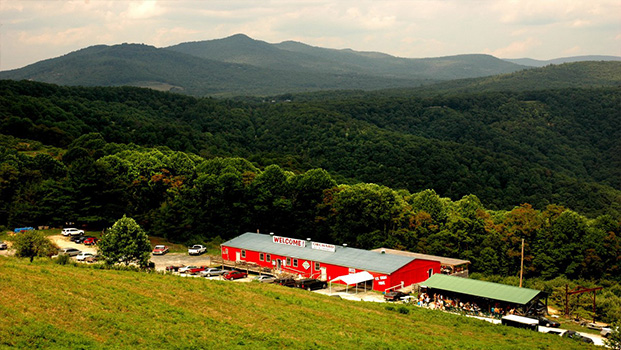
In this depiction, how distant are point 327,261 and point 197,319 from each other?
74.8 feet

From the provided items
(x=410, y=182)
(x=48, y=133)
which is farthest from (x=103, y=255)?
(x=410, y=182)

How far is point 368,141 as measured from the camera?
143 m

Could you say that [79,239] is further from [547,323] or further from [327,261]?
[547,323]

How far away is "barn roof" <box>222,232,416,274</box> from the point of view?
46.2m

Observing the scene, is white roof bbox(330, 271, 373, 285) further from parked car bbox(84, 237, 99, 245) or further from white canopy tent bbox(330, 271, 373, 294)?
parked car bbox(84, 237, 99, 245)

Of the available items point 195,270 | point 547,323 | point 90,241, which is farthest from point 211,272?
point 547,323

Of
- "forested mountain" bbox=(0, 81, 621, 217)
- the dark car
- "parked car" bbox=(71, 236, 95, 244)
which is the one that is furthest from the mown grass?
"forested mountain" bbox=(0, 81, 621, 217)

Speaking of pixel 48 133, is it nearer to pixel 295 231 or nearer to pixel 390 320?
pixel 295 231

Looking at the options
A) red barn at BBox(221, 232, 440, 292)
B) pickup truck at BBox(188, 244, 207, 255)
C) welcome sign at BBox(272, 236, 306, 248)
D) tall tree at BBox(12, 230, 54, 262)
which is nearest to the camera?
tall tree at BBox(12, 230, 54, 262)

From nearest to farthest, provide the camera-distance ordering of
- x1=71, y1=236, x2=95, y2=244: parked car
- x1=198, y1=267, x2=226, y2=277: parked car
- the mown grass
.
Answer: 1. the mown grass
2. x1=198, y1=267, x2=226, y2=277: parked car
3. x1=71, y1=236, x2=95, y2=244: parked car

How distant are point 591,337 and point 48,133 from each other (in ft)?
338

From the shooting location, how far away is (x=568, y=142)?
181 metres

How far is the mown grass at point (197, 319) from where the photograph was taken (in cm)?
2205

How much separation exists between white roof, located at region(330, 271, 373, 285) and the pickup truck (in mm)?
19992
